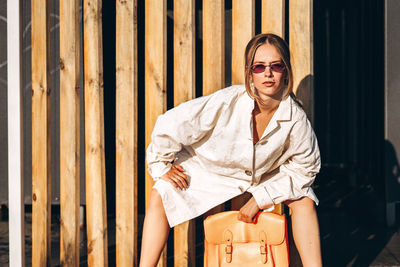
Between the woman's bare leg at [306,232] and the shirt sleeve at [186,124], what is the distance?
66 cm

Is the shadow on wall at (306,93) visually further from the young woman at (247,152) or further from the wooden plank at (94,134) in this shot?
the wooden plank at (94,134)

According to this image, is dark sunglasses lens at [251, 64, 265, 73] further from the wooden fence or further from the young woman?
the wooden fence

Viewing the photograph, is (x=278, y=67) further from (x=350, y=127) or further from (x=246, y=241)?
(x=350, y=127)

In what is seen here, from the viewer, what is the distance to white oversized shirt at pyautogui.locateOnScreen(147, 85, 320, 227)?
94.6 inches

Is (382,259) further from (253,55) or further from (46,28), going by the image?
(46,28)

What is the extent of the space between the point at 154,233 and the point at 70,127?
0.97 metres

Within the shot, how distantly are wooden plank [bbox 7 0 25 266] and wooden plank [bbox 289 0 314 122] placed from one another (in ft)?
5.58

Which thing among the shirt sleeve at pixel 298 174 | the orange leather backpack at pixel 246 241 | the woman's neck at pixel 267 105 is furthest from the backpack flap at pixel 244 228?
the woman's neck at pixel 267 105

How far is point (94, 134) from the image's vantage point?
112 inches

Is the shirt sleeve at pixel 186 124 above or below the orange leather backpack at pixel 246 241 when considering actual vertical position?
above

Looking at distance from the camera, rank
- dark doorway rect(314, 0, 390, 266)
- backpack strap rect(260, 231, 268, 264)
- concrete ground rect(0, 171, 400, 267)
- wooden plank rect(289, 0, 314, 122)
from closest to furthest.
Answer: backpack strap rect(260, 231, 268, 264)
wooden plank rect(289, 0, 314, 122)
concrete ground rect(0, 171, 400, 267)
dark doorway rect(314, 0, 390, 266)

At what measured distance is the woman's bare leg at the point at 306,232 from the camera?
7.68 ft

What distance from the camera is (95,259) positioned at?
9.45 ft

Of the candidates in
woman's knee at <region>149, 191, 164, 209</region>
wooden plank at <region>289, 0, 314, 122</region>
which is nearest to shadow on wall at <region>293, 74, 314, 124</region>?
wooden plank at <region>289, 0, 314, 122</region>
